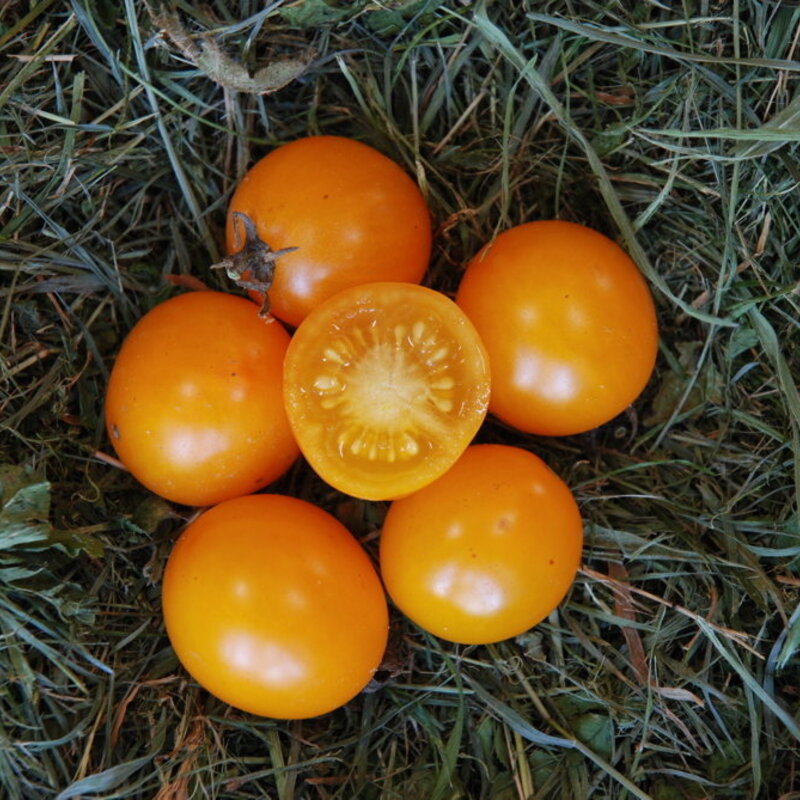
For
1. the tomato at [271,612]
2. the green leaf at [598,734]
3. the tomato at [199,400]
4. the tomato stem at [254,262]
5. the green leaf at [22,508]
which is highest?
the tomato stem at [254,262]

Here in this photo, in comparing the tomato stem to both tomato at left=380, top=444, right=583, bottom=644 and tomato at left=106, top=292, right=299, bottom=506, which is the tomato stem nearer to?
tomato at left=106, top=292, right=299, bottom=506

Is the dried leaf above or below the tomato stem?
above

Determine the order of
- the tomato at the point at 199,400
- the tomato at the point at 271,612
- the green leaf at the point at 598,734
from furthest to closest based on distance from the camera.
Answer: the green leaf at the point at 598,734 < the tomato at the point at 199,400 < the tomato at the point at 271,612

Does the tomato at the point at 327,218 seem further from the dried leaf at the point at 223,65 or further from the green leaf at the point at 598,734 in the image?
the green leaf at the point at 598,734

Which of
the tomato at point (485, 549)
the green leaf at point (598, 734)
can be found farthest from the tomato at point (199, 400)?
the green leaf at point (598, 734)

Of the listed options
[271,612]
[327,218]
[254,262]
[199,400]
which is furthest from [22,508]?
Answer: [327,218]

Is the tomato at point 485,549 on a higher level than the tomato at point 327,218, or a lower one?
lower

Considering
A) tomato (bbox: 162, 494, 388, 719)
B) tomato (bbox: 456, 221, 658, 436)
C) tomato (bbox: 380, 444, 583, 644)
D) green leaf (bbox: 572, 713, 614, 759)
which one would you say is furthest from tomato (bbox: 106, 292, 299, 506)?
green leaf (bbox: 572, 713, 614, 759)
